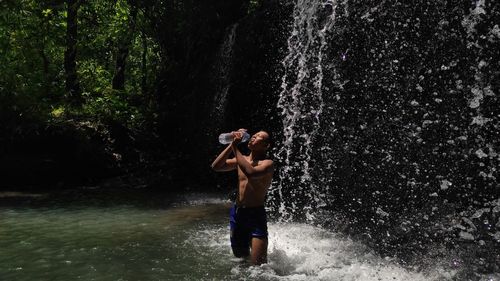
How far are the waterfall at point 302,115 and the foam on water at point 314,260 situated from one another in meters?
3.44

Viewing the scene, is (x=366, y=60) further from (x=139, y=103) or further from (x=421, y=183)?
(x=139, y=103)

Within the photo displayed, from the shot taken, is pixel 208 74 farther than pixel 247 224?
Yes

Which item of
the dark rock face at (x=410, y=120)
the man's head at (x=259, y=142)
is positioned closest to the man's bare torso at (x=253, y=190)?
the man's head at (x=259, y=142)

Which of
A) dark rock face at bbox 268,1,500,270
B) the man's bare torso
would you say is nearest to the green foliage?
dark rock face at bbox 268,1,500,270

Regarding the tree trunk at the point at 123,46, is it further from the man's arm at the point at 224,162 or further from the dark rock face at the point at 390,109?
the man's arm at the point at 224,162

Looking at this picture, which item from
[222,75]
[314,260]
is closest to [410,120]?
[222,75]

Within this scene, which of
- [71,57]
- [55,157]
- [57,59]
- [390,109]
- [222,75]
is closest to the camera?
[390,109]

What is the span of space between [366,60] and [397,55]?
0.83 meters

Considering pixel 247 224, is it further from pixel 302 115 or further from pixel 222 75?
pixel 222 75

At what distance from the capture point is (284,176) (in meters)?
14.8

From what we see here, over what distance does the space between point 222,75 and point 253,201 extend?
405 inches

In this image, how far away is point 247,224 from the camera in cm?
629

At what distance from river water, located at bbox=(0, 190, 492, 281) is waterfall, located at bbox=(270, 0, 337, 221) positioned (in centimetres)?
291

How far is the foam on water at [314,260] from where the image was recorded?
6207 millimetres
